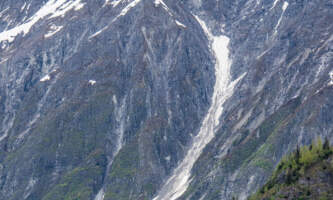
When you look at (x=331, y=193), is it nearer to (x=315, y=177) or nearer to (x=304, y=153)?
(x=315, y=177)

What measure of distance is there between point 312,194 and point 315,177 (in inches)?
202

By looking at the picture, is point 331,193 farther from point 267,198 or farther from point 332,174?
point 267,198

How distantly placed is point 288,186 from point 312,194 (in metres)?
8.44

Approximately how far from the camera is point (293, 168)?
194 m

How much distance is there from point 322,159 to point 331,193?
12226mm

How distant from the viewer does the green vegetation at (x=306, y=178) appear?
184 m

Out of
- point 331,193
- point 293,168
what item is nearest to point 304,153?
point 293,168

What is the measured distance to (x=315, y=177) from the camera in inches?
7338

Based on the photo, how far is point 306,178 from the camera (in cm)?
18738

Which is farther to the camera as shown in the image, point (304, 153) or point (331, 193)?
point (304, 153)

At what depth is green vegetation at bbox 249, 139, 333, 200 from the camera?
184 metres

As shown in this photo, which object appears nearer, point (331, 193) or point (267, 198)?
point (331, 193)

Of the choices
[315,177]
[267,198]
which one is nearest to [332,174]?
[315,177]

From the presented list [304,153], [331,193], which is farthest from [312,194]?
[304,153]
